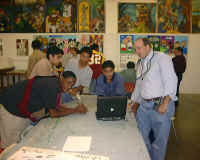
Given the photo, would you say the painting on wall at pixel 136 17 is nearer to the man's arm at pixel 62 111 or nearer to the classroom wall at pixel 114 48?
the classroom wall at pixel 114 48

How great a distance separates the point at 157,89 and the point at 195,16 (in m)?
5.62

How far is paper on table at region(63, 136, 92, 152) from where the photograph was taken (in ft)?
5.27

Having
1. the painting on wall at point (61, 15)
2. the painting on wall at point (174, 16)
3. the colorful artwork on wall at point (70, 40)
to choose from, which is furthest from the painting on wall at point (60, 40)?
the painting on wall at point (174, 16)

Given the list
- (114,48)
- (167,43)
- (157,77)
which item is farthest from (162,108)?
(167,43)

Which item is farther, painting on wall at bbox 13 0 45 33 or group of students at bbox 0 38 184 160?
painting on wall at bbox 13 0 45 33

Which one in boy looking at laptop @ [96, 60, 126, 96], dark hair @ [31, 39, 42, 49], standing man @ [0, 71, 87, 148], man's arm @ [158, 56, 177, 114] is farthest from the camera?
dark hair @ [31, 39, 42, 49]

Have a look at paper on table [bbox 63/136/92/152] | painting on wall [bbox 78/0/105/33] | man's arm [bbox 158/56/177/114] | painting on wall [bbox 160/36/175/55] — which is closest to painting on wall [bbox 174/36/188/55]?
painting on wall [bbox 160/36/175/55]

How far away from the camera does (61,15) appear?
664 centimetres

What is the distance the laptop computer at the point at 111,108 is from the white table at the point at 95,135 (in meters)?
0.08

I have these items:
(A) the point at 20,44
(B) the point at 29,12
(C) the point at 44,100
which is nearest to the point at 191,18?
(B) the point at 29,12

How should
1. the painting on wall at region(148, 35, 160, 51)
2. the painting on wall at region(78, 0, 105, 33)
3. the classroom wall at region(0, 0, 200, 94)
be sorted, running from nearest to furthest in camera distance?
the painting on wall at region(78, 0, 105, 33) < the classroom wall at region(0, 0, 200, 94) < the painting on wall at region(148, 35, 160, 51)

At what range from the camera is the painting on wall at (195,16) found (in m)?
6.73

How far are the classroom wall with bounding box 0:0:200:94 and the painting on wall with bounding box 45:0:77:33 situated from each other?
2.79ft

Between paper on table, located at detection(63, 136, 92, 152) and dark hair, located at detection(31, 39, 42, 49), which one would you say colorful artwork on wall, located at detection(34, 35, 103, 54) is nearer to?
dark hair, located at detection(31, 39, 42, 49)
